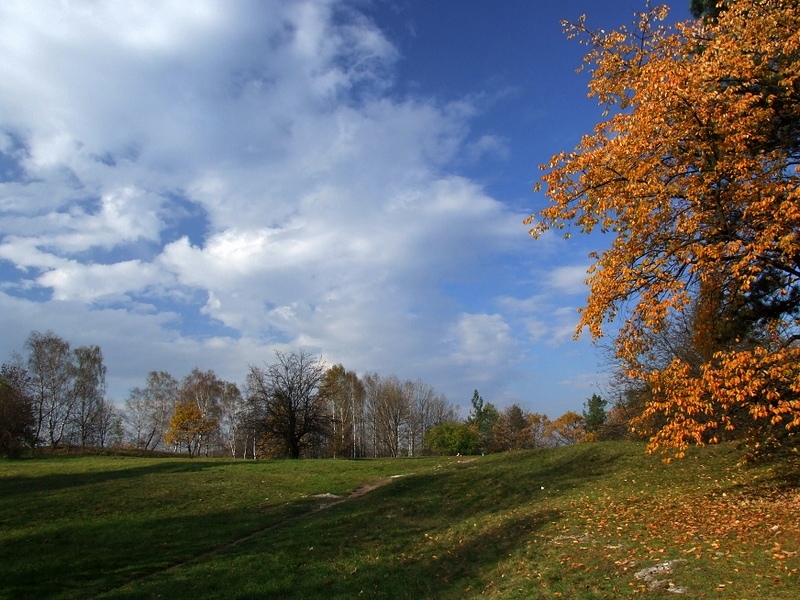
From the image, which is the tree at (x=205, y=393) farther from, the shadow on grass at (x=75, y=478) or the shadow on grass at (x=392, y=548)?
the shadow on grass at (x=392, y=548)

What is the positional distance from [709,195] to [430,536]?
11312 millimetres


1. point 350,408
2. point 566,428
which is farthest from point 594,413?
point 350,408

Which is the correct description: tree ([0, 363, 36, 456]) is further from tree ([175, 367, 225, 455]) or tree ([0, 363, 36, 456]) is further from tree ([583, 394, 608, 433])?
tree ([583, 394, 608, 433])

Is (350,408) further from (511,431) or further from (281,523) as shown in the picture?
(281,523)

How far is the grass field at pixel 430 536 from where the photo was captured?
9617 mm

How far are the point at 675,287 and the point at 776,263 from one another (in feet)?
5.94

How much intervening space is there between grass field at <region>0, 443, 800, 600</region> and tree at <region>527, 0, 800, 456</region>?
2297 millimetres

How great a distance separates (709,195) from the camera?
947cm

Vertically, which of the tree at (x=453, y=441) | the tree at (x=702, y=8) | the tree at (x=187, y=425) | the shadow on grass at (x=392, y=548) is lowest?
the shadow on grass at (x=392, y=548)

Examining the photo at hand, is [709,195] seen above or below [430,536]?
above

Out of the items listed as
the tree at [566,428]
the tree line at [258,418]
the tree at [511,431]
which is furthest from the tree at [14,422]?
the tree at [566,428]

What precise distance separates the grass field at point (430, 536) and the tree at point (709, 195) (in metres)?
2.30

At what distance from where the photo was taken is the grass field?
31.6 ft

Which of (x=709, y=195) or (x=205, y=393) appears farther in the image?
(x=205, y=393)
